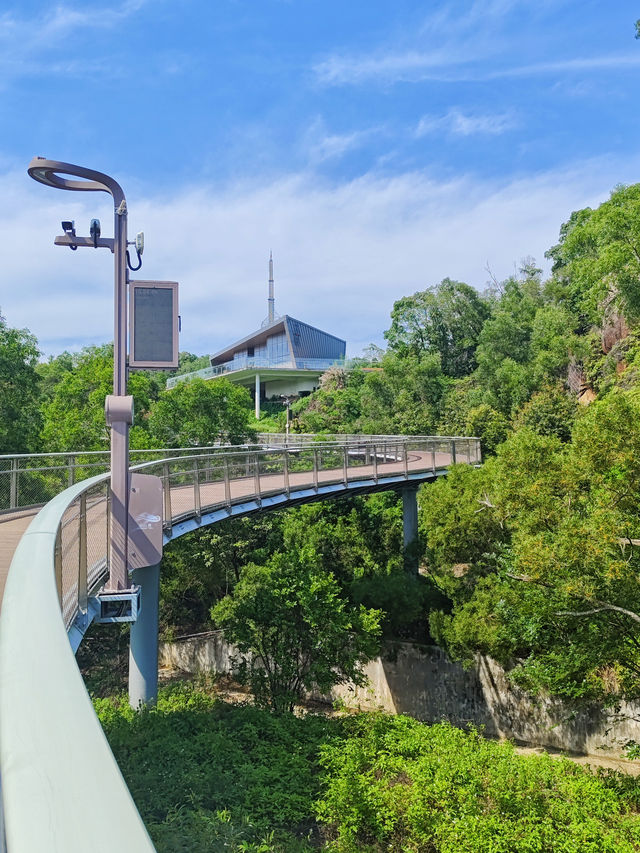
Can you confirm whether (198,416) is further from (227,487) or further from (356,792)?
(356,792)

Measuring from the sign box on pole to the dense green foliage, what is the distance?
5.48 meters

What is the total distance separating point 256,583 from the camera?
68.5 feet

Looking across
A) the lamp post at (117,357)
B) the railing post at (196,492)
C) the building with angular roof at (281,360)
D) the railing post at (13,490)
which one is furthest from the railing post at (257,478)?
the building with angular roof at (281,360)

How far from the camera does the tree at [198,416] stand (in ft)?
85.4

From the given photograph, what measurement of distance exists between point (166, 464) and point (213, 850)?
19.1ft

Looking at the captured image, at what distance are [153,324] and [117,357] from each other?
644 mm

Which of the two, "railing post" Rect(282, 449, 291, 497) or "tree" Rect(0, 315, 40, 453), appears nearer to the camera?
"railing post" Rect(282, 449, 291, 497)

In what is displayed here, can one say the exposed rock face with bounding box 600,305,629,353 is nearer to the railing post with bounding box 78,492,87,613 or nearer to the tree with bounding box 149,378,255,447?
the tree with bounding box 149,378,255,447

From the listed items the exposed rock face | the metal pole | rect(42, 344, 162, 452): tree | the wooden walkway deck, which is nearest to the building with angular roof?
the exposed rock face

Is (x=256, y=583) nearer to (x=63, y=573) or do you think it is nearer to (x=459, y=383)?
(x=63, y=573)

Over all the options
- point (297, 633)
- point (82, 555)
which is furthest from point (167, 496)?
point (297, 633)

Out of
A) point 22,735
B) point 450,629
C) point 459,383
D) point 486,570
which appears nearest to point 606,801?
point 450,629

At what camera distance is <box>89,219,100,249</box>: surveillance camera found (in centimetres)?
761

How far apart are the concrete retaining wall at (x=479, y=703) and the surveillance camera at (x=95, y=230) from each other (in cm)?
1263
